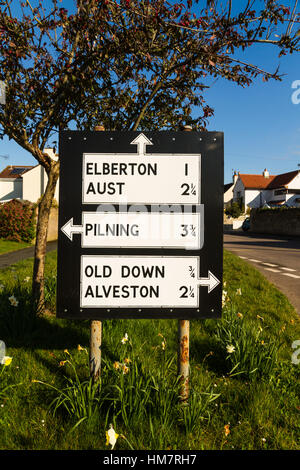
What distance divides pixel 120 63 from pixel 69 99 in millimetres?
816

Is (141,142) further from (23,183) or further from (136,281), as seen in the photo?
(23,183)

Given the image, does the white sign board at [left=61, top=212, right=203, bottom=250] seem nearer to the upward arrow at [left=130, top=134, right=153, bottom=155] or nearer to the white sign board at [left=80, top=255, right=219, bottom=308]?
the white sign board at [left=80, top=255, right=219, bottom=308]

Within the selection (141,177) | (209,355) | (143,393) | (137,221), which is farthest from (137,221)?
(209,355)

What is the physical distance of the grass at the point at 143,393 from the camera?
192cm

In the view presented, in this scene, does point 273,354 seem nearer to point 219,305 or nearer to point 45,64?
point 219,305

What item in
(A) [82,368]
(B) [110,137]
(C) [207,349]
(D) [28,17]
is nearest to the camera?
(B) [110,137]

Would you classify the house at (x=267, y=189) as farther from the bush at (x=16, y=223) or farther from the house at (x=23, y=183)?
the bush at (x=16, y=223)

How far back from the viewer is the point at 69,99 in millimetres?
3789

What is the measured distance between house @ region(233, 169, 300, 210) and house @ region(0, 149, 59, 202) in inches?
1525

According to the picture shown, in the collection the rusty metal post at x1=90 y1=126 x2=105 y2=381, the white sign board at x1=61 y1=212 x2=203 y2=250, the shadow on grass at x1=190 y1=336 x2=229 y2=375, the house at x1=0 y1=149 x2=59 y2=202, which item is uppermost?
the house at x1=0 y1=149 x2=59 y2=202

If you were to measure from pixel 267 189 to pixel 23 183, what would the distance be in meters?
44.3

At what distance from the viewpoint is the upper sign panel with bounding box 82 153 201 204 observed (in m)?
2.20

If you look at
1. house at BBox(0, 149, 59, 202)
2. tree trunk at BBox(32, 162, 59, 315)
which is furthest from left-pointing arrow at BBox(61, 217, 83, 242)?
house at BBox(0, 149, 59, 202)
